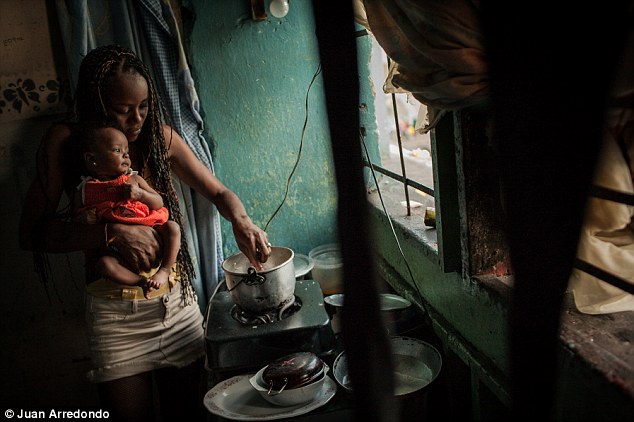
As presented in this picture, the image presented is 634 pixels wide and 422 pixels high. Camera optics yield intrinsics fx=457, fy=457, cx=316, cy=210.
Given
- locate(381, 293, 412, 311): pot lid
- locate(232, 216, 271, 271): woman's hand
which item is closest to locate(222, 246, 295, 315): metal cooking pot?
locate(232, 216, 271, 271): woman's hand

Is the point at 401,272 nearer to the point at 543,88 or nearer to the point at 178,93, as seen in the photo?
the point at 178,93

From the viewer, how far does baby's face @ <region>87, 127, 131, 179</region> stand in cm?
187

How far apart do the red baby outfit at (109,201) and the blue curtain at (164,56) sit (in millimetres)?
585

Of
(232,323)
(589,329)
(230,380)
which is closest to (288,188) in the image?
(232,323)

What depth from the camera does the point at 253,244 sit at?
221 centimetres

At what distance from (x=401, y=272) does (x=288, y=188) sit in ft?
2.95

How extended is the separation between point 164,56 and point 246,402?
181 cm

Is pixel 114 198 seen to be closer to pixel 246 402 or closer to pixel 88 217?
pixel 88 217

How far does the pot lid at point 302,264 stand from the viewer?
2.66 metres

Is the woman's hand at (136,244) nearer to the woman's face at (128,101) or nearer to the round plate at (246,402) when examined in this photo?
the woman's face at (128,101)

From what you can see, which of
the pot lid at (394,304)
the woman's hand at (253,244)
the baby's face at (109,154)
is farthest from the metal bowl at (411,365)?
the baby's face at (109,154)

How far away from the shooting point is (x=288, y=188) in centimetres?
297

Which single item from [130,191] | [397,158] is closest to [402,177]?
[397,158]

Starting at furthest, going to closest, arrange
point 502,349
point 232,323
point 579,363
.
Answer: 1. point 232,323
2. point 502,349
3. point 579,363
